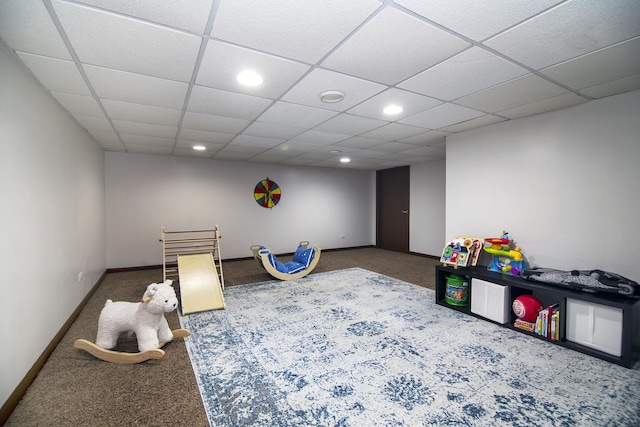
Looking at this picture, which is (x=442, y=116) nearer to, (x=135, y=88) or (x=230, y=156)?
(x=135, y=88)

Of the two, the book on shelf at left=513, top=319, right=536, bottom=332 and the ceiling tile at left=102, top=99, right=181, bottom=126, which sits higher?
the ceiling tile at left=102, top=99, right=181, bottom=126

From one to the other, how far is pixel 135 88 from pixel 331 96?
1.83 metres

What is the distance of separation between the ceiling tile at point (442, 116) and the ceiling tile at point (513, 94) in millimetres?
138

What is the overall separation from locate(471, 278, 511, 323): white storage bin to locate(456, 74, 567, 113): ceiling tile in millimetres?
1997

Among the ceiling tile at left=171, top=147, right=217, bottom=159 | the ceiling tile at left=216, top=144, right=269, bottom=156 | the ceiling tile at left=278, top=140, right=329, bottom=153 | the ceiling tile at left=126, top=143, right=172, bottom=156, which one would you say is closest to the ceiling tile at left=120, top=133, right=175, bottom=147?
the ceiling tile at left=126, top=143, right=172, bottom=156

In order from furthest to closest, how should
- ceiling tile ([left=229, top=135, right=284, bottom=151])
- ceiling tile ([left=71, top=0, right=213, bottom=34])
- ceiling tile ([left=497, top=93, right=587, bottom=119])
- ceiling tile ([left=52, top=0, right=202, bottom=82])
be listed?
ceiling tile ([left=229, top=135, right=284, bottom=151]), ceiling tile ([left=497, top=93, right=587, bottom=119]), ceiling tile ([left=52, top=0, right=202, bottom=82]), ceiling tile ([left=71, top=0, right=213, bottom=34])

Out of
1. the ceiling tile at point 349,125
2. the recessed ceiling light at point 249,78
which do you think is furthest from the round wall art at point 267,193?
the recessed ceiling light at point 249,78

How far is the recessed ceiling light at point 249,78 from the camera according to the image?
90.7 inches

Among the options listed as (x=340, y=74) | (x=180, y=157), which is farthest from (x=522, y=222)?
(x=180, y=157)

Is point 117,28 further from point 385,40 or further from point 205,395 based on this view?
point 205,395

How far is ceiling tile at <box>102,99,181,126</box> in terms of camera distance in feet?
9.93

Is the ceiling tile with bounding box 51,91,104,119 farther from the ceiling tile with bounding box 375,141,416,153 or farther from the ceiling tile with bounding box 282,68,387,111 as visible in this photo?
the ceiling tile with bounding box 375,141,416,153

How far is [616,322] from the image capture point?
242 centimetres

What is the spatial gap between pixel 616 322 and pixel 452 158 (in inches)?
104
